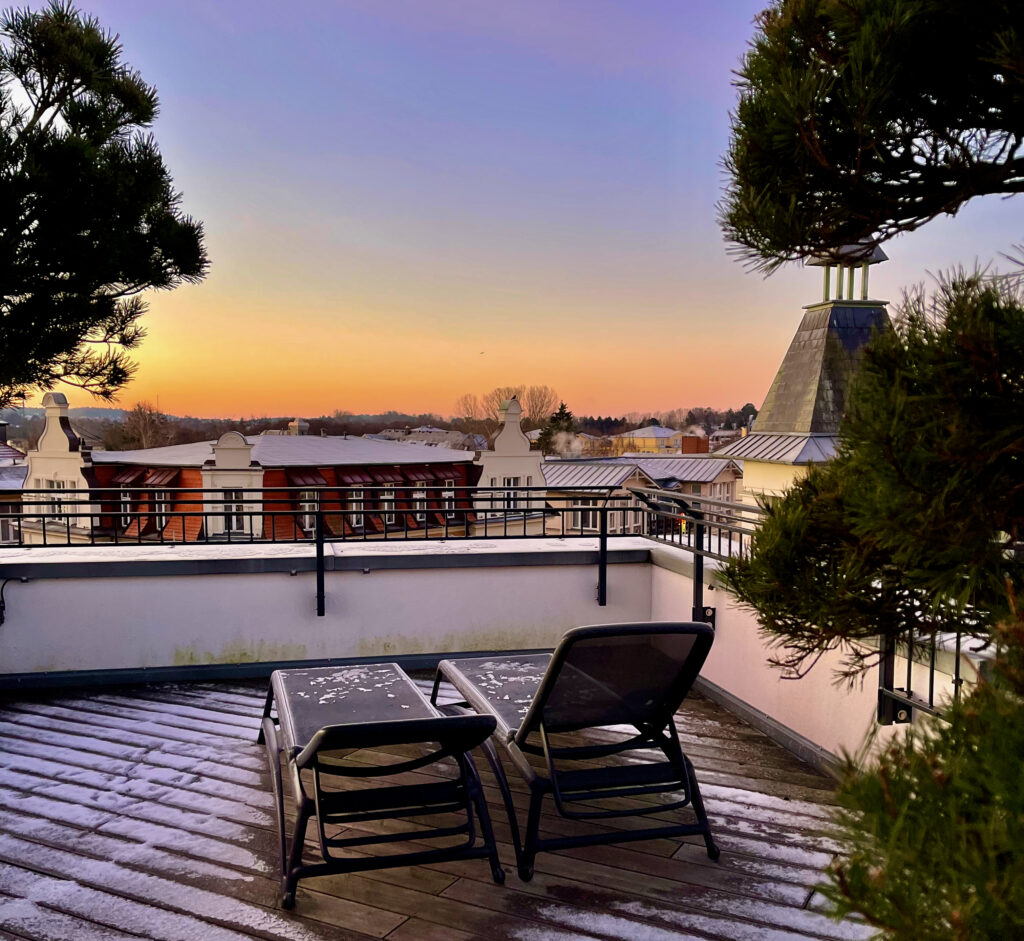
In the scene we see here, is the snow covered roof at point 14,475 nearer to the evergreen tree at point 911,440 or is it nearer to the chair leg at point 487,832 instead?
the chair leg at point 487,832

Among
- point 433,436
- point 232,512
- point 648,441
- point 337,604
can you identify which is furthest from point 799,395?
point 648,441

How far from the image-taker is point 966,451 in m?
1.20

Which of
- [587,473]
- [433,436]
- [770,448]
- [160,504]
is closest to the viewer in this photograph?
[160,504]

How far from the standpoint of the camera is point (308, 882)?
2.57 meters

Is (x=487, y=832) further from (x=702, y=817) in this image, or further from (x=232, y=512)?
(x=232, y=512)

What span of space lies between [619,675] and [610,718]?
23 centimetres

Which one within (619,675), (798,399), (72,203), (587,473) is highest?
(72,203)

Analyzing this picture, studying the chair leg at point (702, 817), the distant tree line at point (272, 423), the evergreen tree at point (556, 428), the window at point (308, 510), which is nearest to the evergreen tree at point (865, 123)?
the chair leg at point (702, 817)

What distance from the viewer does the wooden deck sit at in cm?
232

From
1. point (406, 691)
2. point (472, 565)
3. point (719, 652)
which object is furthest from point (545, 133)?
point (406, 691)

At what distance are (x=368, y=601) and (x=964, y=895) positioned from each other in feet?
15.5

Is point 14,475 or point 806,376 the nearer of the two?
point 806,376

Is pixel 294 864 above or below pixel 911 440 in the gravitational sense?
below

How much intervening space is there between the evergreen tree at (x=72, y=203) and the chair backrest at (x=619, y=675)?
3501mm
